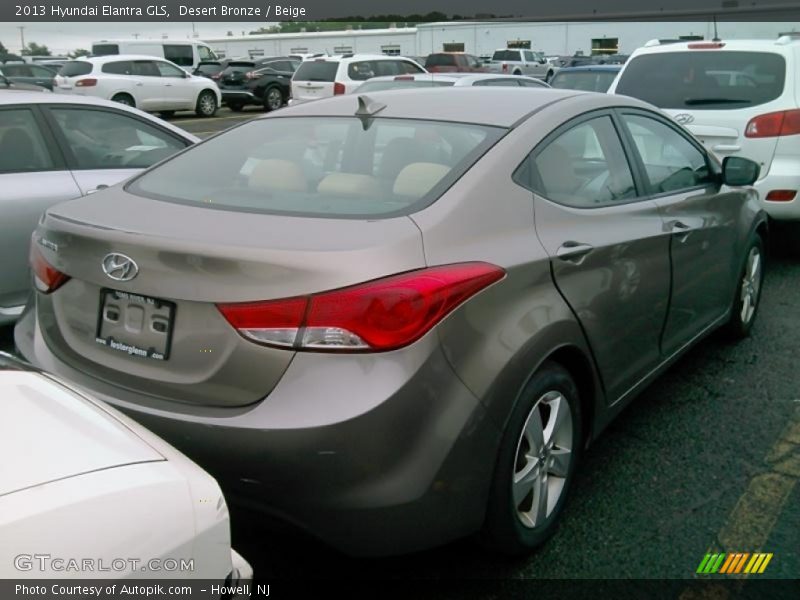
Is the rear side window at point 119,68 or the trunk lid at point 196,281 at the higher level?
the rear side window at point 119,68

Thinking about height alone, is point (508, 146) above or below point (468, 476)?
above

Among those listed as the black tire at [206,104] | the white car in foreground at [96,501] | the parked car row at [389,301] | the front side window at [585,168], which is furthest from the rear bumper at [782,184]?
the black tire at [206,104]

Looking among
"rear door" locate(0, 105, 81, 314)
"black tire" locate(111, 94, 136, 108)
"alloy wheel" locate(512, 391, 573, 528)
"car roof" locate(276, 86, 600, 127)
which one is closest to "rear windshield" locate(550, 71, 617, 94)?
"rear door" locate(0, 105, 81, 314)

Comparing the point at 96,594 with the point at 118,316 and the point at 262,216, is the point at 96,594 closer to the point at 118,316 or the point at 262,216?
the point at 118,316

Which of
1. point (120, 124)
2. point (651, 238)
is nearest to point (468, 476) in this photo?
point (651, 238)

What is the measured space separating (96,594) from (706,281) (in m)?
3.34

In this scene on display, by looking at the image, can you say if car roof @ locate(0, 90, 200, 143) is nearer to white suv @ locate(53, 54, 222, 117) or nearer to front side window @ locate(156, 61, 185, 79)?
white suv @ locate(53, 54, 222, 117)

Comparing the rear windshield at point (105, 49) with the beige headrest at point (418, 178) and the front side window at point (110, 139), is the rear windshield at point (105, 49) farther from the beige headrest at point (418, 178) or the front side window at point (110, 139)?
the beige headrest at point (418, 178)

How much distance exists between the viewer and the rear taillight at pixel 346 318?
2227 mm

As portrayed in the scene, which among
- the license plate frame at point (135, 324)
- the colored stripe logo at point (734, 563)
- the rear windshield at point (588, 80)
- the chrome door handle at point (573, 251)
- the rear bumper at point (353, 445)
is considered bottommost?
the colored stripe logo at point (734, 563)

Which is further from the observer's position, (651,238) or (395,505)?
(651,238)

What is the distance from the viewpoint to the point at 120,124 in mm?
5301

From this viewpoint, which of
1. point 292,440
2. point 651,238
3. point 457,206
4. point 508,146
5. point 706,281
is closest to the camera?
point 292,440

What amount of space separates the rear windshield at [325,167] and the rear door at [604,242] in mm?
315
